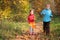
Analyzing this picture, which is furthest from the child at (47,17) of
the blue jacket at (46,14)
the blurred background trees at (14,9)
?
the blurred background trees at (14,9)

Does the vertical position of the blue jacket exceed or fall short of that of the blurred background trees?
it falls short

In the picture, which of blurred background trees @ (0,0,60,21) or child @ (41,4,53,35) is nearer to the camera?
child @ (41,4,53,35)

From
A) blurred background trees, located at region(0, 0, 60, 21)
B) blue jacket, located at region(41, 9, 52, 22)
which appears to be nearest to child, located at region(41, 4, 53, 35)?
blue jacket, located at region(41, 9, 52, 22)

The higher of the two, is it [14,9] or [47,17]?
[14,9]

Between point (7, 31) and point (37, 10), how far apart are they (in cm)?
1368

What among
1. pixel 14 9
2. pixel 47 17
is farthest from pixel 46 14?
pixel 14 9

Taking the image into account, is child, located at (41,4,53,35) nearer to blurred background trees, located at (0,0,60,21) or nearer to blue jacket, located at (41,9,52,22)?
blue jacket, located at (41,9,52,22)

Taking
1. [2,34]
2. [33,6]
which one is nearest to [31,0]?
[33,6]

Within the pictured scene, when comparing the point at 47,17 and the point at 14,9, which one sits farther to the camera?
the point at 14,9

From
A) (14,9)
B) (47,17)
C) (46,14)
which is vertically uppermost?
(14,9)

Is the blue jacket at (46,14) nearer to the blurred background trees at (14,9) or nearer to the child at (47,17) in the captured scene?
the child at (47,17)

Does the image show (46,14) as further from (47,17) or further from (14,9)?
(14,9)

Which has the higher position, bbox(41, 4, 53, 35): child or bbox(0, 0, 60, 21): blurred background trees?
bbox(0, 0, 60, 21): blurred background trees

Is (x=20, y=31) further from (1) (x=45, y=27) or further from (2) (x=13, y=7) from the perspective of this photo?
(2) (x=13, y=7)
